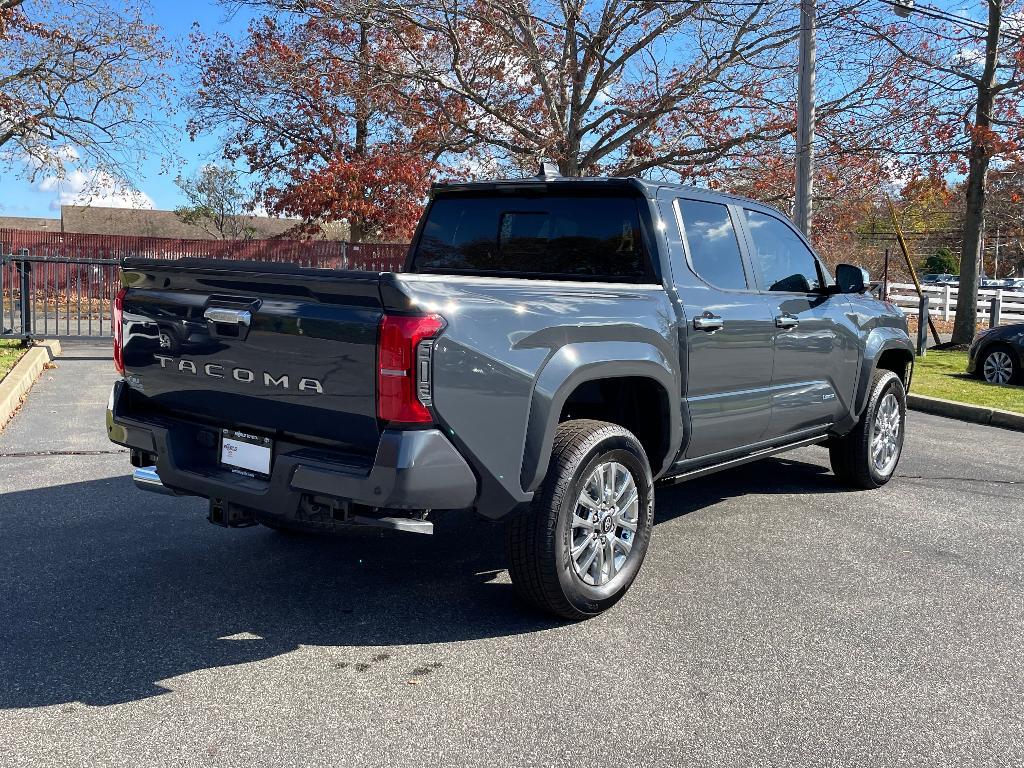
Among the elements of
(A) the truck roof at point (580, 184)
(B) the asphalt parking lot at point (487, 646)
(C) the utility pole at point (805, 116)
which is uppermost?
(C) the utility pole at point (805, 116)

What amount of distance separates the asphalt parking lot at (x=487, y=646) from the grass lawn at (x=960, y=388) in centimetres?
578

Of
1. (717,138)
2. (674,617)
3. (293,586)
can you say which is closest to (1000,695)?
(674,617)

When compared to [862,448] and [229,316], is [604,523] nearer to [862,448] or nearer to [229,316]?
[229,316]

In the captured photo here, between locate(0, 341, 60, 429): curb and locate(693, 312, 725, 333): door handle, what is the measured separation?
6.29m

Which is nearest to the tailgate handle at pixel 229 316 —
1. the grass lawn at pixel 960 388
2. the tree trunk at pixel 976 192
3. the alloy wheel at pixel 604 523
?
the alloy wheel at pixel 604 523

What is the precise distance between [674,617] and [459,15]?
1369 centimetres

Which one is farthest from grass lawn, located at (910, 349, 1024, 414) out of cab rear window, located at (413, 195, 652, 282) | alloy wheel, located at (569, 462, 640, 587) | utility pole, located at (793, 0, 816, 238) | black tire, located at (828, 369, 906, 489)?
alloy wheel, located at (569, 462, 640, 587)

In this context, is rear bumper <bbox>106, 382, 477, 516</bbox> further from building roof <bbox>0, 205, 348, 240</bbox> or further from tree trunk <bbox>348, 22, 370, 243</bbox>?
building roof <bbox>0, 205, 348, 240</bbox>

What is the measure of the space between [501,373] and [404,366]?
1.47 feet

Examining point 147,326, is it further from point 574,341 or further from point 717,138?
point 717,138

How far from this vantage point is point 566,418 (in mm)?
4660

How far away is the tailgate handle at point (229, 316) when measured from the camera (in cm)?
369

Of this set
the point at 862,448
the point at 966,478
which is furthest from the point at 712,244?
the point at 966,478

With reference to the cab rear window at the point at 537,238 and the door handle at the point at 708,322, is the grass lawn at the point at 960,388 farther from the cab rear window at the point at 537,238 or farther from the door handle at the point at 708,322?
the cab rear window at the point at 537,238
